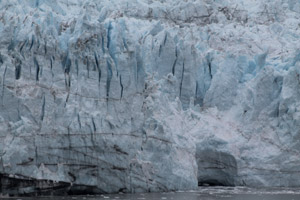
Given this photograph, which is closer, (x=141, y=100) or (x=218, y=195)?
(x=218, y=195)

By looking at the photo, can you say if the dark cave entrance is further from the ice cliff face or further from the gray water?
the gray water

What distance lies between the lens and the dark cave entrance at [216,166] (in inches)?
649

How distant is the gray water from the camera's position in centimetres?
1291

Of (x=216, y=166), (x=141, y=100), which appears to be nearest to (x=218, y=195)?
(x=216, y=166)

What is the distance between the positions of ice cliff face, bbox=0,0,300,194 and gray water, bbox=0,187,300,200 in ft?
1.46

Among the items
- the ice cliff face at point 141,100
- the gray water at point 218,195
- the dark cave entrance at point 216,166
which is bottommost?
the gray water at point 218,195

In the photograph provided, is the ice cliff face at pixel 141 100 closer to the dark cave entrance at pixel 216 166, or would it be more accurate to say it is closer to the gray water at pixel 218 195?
the dark cave entrance at pixel 216 166

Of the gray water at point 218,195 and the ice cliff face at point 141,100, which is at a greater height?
the ice cliff face at point 141,100

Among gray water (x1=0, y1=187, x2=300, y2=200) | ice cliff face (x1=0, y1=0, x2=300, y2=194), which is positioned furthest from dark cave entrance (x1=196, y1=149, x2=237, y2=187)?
gray water (x1=0, y1=187, x2=300, y2=200)

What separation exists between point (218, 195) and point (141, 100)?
278 cm

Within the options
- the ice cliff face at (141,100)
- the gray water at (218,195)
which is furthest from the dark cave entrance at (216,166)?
the gray water at (218,195)

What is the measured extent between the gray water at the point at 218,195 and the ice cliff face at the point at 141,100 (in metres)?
0.45

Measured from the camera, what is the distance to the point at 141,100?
1478cm

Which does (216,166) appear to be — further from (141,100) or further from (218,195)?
(141,100)
